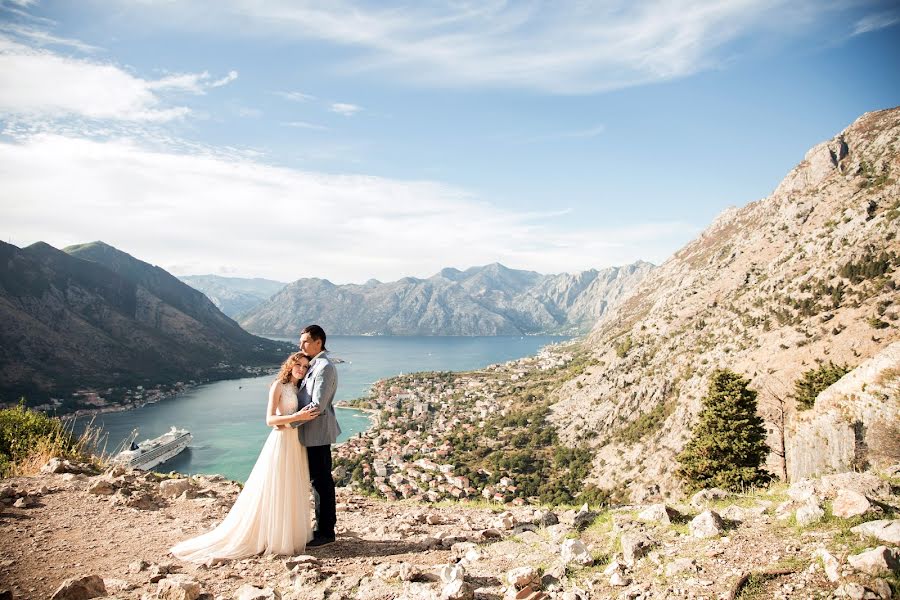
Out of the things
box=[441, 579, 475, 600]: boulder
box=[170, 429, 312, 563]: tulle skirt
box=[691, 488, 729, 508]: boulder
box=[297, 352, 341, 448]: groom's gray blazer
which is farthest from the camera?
box=[691, 488, 729, 508]: boulder

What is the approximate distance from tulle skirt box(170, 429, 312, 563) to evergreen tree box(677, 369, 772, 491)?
767 inches

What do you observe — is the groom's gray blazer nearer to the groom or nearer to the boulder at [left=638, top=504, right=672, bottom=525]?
the groom

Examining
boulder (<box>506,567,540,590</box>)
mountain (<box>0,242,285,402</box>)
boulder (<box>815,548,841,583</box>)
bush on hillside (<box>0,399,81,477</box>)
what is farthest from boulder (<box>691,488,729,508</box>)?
mountain (<box>0,242,285,402</box>)

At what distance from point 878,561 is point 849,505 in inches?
60.3

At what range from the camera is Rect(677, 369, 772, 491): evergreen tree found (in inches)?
774

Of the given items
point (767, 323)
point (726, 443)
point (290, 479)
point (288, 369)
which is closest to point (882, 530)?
point (290, 479)

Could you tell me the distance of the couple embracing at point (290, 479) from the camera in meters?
5.83

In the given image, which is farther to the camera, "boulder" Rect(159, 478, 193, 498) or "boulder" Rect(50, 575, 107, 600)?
"boulder" Rect(159, 478, 193, 498)

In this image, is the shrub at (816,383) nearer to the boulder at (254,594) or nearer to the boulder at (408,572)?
the boulder at (408,572)

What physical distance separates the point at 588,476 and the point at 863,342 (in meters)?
26.1

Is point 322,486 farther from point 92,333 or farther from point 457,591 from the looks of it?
point 92,333

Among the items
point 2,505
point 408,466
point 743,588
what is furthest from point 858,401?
point 408,466

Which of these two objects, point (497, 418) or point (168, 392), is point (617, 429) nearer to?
point (497, 418)

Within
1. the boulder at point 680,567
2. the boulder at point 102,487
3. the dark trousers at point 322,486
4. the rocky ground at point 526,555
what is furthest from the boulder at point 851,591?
the boulder at point 102,487
